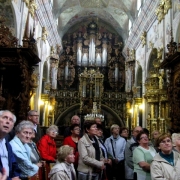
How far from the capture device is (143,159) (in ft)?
12.9

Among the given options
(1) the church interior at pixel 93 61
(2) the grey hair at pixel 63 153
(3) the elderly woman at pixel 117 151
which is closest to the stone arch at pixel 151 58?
(1) the church interior at pixel 93 61

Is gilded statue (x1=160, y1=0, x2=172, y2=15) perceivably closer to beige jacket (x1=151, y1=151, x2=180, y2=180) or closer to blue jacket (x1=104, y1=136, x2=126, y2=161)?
blue jacket (x1=104, y1=136, x2=126, y2=161)

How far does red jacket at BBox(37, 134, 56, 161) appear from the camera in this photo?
15.7ft

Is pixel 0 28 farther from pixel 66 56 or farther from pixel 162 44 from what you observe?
pixel 66 56

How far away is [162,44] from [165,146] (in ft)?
34.3

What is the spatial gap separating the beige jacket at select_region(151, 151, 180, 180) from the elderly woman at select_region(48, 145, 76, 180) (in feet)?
3.56

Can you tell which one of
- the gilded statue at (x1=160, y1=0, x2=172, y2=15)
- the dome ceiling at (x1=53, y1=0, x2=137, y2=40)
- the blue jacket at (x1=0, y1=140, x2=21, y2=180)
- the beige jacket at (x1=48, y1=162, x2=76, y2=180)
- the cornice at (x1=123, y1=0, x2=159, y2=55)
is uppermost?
the dome ceiling at (x1=53, y1=0, x2=137, y2=40)

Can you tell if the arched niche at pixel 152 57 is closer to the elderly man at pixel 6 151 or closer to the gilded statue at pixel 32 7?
the gilded statue at pixel 32 7

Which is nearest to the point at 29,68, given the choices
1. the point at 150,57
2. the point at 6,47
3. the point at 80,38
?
the point at 6,47

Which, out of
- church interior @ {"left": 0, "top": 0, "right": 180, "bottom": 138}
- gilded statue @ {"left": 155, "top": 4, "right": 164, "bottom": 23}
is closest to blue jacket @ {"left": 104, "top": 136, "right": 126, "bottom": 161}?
church interior @ {"left": 0, "top": 0, "right": 180, "bottom": 138}

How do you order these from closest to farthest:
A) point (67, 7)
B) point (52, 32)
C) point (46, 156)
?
1. point (46, 156)
2. point (52, 32)
3. point (67, 7)

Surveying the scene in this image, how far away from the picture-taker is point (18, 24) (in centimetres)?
1132

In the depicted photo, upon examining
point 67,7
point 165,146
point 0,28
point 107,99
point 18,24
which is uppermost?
point 67,7

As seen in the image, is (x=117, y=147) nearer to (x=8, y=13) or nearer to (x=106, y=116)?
(x=8, y=13)
